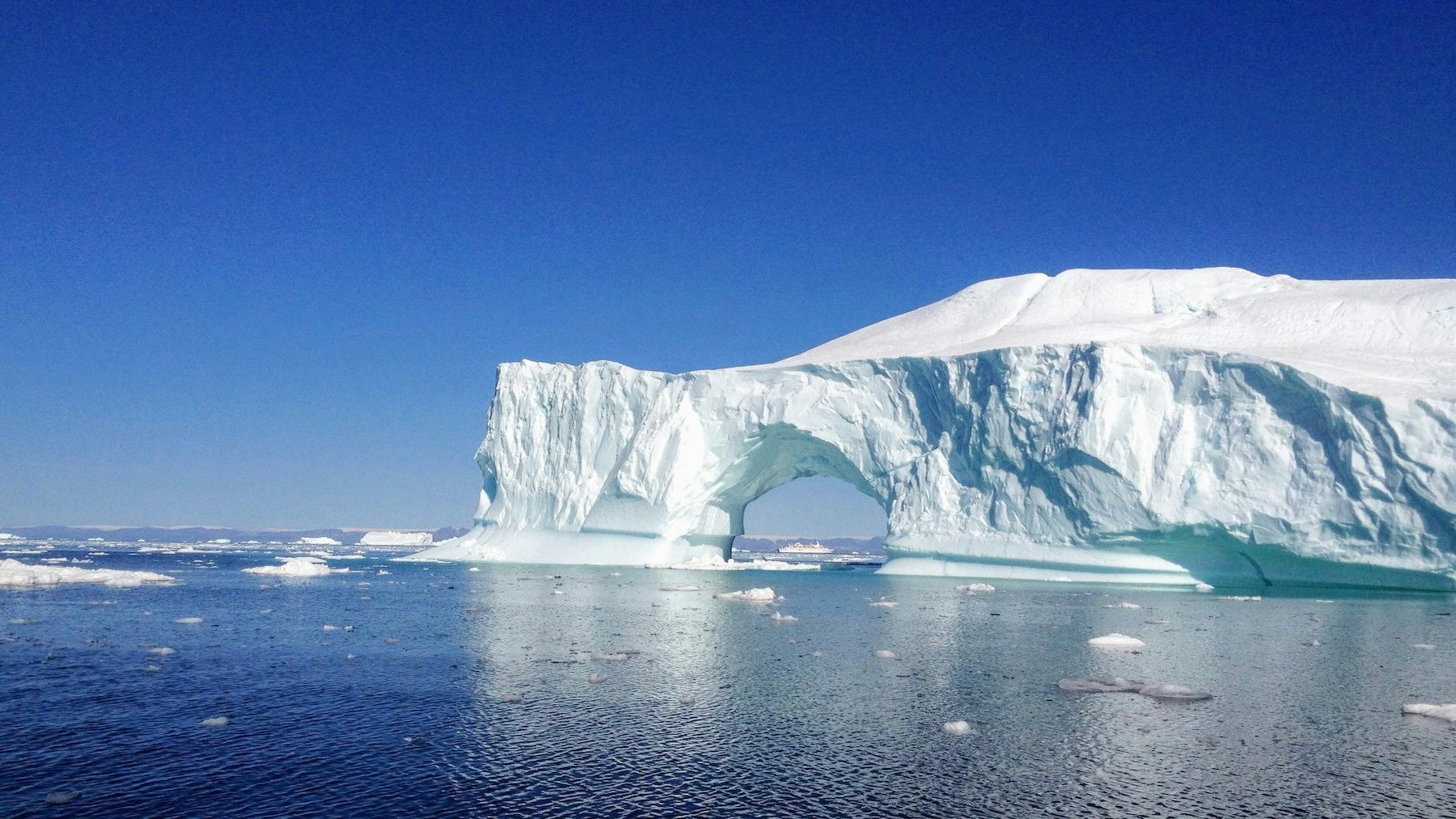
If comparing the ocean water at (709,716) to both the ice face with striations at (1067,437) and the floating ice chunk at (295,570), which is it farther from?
the floating ice chunk at (295,570)

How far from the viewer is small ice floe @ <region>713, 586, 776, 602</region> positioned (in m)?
22.7

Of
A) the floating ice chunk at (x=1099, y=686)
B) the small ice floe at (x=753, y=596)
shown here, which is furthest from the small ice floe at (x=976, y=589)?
the floating ice chunk at (x=1099, y=686)

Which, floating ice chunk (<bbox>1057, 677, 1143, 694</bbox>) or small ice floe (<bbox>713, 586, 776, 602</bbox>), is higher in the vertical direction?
small ice floe (<bbox>713, 586, 776, 602</bbox>)

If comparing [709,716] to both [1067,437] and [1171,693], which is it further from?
[1067,437]

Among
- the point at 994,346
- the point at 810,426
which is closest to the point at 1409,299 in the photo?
the point at 994,346

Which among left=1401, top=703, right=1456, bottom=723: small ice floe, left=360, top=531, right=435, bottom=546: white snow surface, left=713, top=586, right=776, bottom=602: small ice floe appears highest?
left=360, top=531, right=435, bottom=546: white snow surface

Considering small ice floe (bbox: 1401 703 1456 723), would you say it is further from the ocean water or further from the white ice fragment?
the white ice fragment

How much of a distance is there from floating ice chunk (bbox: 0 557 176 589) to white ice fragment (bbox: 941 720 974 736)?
2355cm

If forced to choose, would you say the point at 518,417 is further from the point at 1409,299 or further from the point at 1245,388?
the point at 1409,299

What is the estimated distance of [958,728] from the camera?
367 inches

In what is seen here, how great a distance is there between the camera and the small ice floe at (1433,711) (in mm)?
9852

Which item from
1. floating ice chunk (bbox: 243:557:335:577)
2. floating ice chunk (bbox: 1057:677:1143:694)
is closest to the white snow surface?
floating ice chunk (bbox: 243:557:335:577)

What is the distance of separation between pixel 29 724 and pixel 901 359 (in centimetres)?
2547

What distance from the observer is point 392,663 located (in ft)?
42.5
